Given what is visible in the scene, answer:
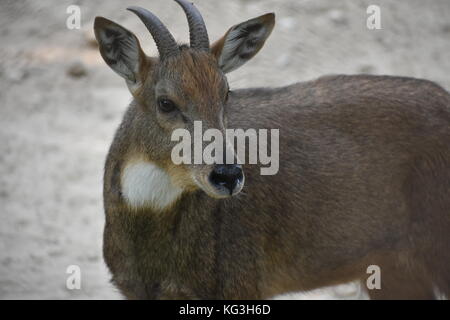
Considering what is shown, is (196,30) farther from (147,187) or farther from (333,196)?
(333,196)

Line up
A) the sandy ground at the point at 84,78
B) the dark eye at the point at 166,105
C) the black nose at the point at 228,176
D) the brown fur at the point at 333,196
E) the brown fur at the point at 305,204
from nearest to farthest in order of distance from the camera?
the black nose at the point at 228,176
the dark eye at the point at 166,105
the brown fur at the point at 305,204
the brown fur at the point at 333,196
the sandy ground at the point at 84,78

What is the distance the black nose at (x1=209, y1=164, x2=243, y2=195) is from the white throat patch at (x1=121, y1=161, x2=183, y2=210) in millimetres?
630

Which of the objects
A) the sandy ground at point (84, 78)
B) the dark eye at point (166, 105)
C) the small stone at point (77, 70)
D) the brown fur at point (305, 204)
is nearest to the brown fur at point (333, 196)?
the brown fur at point (305, 204)

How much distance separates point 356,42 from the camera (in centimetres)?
1212

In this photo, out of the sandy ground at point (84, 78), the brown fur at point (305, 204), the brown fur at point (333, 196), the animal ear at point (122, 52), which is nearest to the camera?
the animal ear at point (122, 52)

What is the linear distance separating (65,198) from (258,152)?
11.5 feet

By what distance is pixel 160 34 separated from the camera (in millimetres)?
6465

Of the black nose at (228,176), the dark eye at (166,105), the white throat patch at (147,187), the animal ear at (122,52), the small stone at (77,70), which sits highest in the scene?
the small stone at (77,70)

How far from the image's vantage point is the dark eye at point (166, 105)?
632 cm

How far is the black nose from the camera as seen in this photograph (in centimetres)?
597

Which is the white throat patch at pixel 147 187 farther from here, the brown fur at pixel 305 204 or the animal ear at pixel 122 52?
the animal ear at pixel 122 52

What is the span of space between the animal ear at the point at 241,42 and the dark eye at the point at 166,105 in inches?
27.5

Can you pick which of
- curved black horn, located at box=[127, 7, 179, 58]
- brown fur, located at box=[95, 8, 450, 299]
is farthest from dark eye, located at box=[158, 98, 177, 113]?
curved black horn, located at box=[127, 7, 179, 58]
